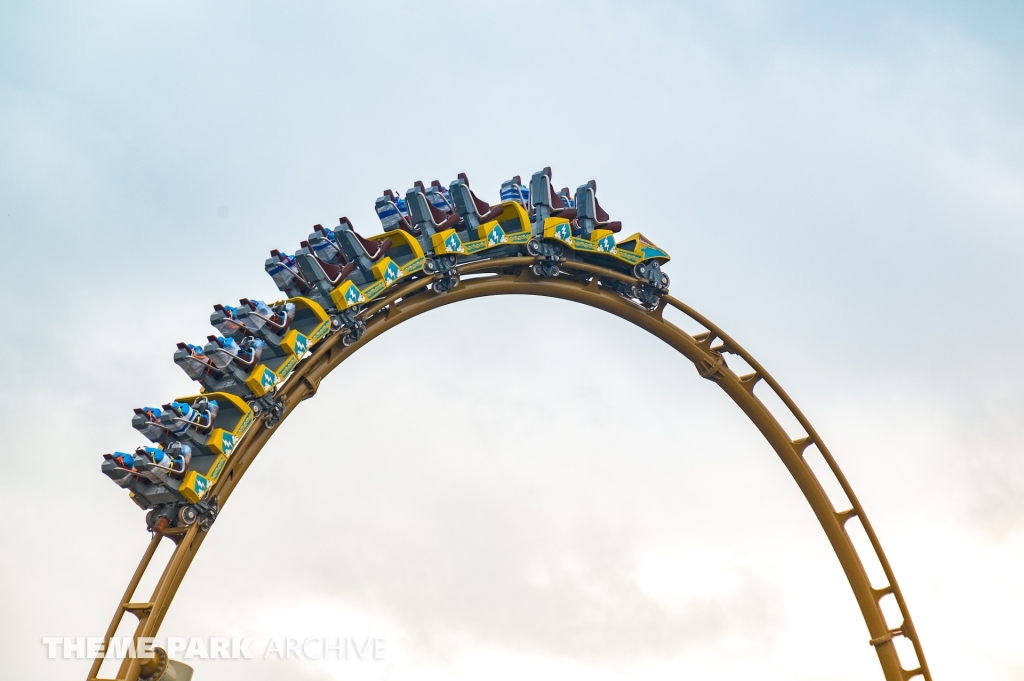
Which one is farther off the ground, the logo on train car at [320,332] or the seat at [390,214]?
the seat at [390,214]

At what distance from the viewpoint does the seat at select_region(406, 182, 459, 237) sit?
14258mm

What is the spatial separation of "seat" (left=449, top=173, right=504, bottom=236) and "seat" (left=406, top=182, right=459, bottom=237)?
249 mm

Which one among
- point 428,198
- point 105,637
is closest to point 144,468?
point 105,637

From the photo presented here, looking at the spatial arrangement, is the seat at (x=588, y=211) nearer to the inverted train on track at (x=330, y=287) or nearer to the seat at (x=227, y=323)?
the inverted train on track at (x=330, y=287)

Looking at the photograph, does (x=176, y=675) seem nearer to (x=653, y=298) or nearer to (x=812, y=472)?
(x=653, y=298)

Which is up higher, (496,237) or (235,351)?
(496,237)

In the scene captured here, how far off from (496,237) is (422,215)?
105 centimetres

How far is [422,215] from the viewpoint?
14266 mm

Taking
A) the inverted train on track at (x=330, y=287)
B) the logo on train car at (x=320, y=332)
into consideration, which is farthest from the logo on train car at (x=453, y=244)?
the logo on train car at (x=320, y=332)

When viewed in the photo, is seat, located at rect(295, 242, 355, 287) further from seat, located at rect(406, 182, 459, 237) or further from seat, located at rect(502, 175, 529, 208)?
seat, located at rect(502, 175, 529, 208)

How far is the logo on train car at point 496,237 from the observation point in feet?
48.0

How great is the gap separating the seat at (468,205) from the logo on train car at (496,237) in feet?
0.55

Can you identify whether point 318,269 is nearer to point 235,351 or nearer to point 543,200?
point 235,351

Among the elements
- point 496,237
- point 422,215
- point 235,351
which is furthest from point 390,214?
point 235,351
